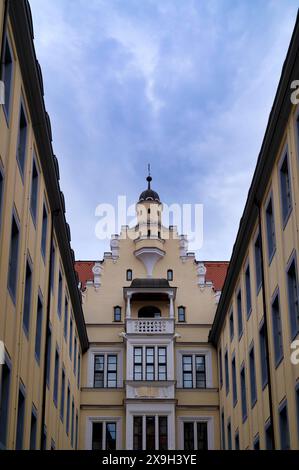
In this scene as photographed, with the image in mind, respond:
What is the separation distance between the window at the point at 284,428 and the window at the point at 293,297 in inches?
123

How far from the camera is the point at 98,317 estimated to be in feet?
156

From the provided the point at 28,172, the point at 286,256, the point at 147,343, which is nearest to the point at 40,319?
the point at 28,172

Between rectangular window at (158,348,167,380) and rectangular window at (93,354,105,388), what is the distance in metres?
3.46

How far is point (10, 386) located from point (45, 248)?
8.24 metres

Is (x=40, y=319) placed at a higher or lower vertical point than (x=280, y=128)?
lower

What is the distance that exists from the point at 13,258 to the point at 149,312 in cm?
2573

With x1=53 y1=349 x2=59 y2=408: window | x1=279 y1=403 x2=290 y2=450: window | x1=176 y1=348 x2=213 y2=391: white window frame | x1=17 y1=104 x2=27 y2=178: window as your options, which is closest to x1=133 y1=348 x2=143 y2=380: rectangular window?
x1=176 y1=348 x2=213 y2=391: white window frame

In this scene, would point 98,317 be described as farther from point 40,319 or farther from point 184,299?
point 40,319

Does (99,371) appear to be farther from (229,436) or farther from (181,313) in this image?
(229,436)

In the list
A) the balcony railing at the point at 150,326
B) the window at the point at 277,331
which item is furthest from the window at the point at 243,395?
the balcony railing at the point at 150,326

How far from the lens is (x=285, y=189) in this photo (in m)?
25.4

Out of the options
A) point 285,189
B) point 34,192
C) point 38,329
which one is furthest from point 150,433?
point 285,189

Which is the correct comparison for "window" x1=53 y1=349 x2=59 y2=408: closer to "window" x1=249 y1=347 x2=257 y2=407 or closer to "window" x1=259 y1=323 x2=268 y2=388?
"window" x1=249 y1=347 x2=257 y2=407

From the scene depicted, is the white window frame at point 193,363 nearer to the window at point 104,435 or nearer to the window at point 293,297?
the window at point 104,435
